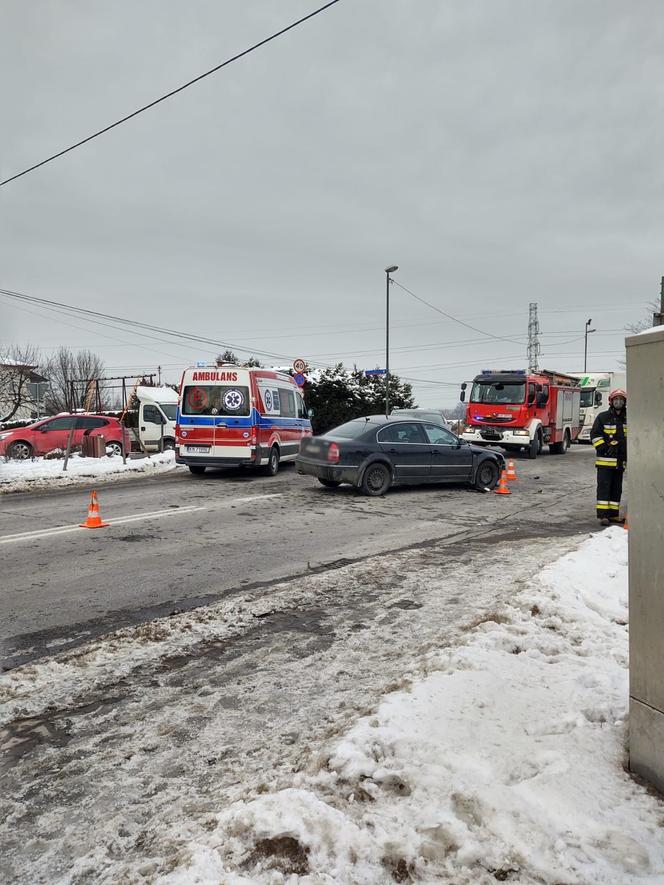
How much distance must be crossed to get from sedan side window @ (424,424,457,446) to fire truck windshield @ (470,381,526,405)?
8997 millimetres

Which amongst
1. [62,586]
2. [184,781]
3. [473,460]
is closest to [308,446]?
[473,460]

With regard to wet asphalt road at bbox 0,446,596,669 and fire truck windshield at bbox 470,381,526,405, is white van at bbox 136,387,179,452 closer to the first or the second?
wet asphalt road at bbox 0,446,596,669

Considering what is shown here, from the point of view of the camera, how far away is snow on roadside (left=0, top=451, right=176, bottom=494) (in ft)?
48.1

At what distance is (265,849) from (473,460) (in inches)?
472

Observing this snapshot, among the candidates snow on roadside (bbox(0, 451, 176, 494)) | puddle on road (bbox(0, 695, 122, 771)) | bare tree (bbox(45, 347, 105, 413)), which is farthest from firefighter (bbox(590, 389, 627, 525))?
bare tree (bbox(45, 347, 105, 413))

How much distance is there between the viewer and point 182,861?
2176mm

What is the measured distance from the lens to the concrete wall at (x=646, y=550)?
2.39 metres

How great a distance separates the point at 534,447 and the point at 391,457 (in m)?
10.8

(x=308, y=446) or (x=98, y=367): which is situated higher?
(x=98, y=367)

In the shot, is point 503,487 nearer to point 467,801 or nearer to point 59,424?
point 467,801

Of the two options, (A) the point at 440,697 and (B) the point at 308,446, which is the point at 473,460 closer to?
(B) the point at 308,446

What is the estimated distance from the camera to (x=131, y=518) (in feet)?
31.9

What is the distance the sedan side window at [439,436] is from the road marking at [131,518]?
3292 mm

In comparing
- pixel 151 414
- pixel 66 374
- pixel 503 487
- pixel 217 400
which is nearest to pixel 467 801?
pixel 503 487
